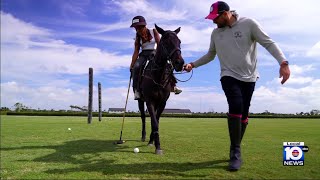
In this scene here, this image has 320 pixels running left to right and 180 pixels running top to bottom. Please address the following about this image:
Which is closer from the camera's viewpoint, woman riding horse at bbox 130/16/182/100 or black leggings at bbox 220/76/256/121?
black leggings at bbox 220/76/256/121

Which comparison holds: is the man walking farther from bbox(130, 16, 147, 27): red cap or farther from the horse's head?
bbox(130, 16, 147, 27): red cap

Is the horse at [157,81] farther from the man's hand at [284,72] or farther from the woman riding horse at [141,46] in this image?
the man's hand at [284,72]

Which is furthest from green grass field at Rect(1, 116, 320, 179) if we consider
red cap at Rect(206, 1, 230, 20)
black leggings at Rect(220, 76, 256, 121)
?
red cap at Rect(206, 1, 230, 20)

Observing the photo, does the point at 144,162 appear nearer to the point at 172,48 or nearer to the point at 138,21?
the point at 172,48

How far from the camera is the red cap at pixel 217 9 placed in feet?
21.3

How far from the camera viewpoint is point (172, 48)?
28.0ft

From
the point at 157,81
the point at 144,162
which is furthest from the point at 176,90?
the point at 144,162

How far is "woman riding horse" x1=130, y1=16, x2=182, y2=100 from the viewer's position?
10.5 m

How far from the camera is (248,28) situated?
6566 millimetres

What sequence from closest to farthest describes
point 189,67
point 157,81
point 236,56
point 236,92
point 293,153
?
point 293,153 < point 236,92 < point 236,56 < point 189,67 < point 157,81

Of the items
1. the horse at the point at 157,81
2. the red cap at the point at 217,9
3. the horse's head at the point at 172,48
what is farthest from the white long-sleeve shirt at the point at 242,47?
the horse at the point at 157,81

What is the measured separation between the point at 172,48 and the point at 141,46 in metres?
2.55

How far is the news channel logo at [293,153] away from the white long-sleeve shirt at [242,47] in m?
1.31

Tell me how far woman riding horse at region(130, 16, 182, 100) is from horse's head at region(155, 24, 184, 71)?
5.20 ft
